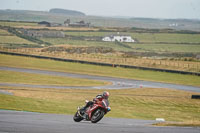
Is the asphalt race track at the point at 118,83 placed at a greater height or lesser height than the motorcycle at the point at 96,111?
lesser

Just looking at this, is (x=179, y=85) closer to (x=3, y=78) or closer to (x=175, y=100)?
(x=175, y=100)

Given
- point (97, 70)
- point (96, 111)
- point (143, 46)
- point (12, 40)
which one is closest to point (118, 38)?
point (143, 46)

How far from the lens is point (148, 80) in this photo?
62438 millimetres

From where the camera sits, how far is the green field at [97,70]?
64.8m

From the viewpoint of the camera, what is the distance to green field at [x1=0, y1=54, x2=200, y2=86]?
6481 cm

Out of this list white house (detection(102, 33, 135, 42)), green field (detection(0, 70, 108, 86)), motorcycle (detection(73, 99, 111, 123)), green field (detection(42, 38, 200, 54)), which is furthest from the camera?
white house (detection(102, 33, 135, 42))

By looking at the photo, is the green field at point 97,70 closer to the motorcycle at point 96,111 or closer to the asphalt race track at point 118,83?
the asphalt race track at point 118,83

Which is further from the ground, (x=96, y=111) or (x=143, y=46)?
(x=96, y=111)

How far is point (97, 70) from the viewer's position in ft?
232

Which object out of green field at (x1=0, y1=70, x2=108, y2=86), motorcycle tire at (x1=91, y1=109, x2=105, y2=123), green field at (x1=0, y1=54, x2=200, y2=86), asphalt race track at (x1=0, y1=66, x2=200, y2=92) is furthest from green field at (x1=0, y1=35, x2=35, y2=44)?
motorcycle tire at (x1=91, y1=109, x2=105, y2=123)

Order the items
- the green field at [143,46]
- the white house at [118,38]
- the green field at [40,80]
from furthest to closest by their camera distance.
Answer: the white house at [118,38] → the green field at [143,46] → the green field at [40,80]

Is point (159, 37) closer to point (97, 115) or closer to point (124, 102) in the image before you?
point (124, 102)

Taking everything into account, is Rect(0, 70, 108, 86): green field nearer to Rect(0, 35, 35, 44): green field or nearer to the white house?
Rect(0, 35, 35, 44): green field

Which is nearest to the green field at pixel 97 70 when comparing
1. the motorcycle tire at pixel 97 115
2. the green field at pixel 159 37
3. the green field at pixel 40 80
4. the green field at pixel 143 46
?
the green field at pixel 40 80
